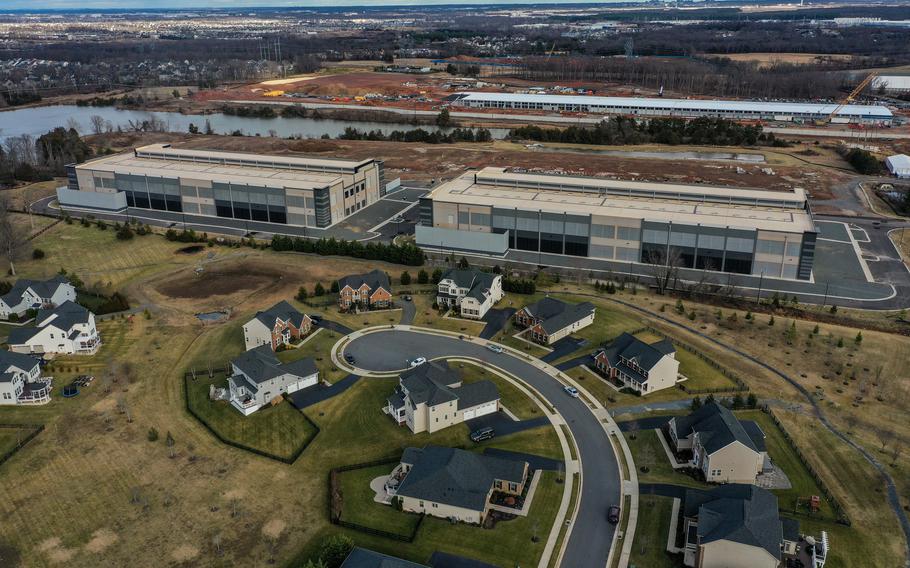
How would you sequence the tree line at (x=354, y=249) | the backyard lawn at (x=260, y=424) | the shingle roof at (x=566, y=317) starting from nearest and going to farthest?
the backyard lawn at (x=260, y=424) < the shingle roof at (x=566, y=317) < the tree line at (x=354, y=249)

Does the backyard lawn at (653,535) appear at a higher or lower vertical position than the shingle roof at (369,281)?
lower

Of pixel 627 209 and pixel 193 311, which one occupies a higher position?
pixel 627 209

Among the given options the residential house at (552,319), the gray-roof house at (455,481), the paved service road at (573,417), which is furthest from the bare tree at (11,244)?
the gray-roof house at (455,481)

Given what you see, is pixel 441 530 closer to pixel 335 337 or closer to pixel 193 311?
pixel 335 337

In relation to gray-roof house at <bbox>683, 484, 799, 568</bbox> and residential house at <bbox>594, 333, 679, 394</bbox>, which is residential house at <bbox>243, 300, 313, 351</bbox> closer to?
residential house at <bbox>594, 333, 679, 394</bbox>

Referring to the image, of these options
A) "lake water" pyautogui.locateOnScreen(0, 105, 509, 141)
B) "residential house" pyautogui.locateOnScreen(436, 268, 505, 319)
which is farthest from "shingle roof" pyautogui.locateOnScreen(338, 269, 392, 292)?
"lake water" pyautogui.locateOnScreen(0, 105, 509, 141)

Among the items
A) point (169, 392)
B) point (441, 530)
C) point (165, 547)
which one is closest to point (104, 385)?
point (169, 392)

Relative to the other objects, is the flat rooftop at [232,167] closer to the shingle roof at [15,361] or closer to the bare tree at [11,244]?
the bare tree at [11,244]
